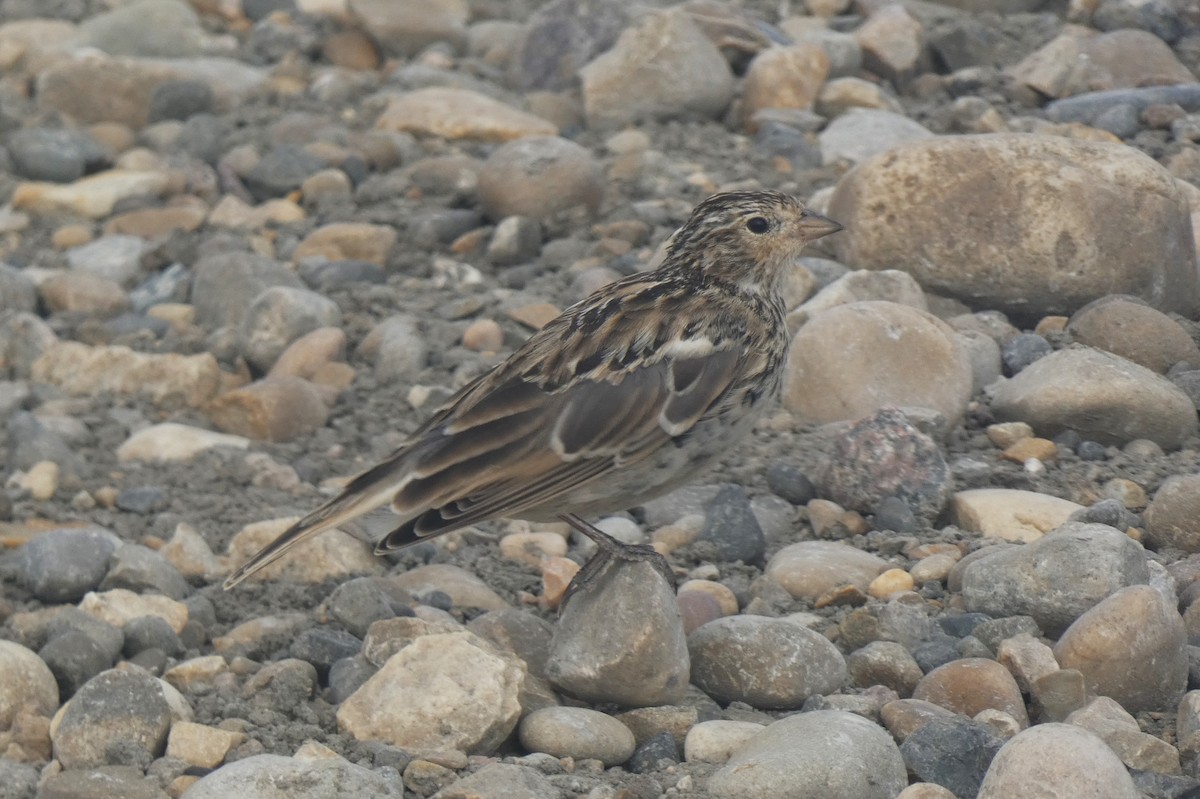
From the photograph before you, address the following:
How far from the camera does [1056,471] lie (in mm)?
6477

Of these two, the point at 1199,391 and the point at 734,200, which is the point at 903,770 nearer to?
the point at 734,200

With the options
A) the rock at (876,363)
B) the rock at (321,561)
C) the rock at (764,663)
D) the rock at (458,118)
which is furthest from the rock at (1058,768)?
the rock at (458,118)

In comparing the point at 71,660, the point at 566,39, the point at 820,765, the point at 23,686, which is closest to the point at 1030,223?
the point at 820,765

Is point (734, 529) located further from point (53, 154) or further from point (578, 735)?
point (53, 154)

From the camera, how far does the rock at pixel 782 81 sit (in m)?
10.0

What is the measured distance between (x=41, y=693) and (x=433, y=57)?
23.6 ft

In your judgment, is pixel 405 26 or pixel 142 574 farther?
pixel 405 26

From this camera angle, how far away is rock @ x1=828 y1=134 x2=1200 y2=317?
7332 millimetres

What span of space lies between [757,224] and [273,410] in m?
2.84

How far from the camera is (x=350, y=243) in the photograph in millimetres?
9492

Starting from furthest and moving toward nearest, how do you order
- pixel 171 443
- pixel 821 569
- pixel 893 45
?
pixel 893 45
pixel 171 443
pixel 821 569

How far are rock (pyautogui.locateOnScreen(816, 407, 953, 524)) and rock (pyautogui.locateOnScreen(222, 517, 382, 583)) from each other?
1.75 metres

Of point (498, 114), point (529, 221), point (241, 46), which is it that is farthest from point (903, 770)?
point (241, 46)

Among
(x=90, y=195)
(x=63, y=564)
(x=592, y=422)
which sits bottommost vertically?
(x=90, y=195)
